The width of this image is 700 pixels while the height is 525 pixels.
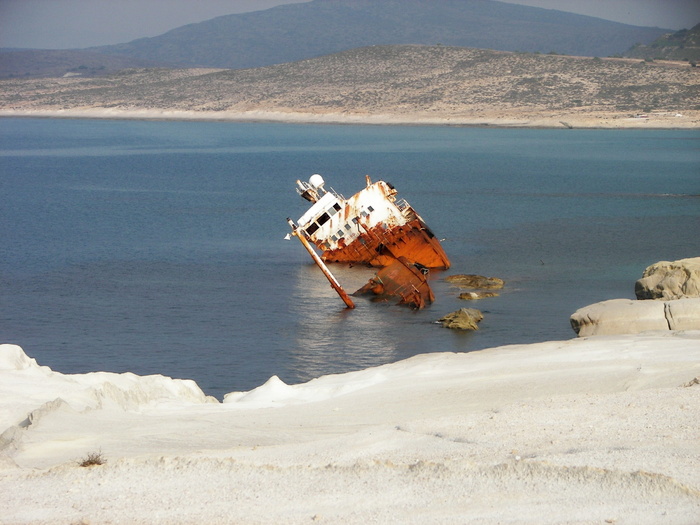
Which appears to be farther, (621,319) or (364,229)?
(364,229)

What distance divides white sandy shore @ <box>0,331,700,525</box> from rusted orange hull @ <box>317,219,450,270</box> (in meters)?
18.4

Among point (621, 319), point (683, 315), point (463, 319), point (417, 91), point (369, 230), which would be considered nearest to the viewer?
point (683, 315)

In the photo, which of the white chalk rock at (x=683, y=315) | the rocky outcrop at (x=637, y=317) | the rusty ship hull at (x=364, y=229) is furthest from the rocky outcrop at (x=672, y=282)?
the rusty ship hull at (x=364, y=229)

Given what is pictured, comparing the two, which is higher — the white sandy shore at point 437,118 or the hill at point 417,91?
the hill at point 417,91

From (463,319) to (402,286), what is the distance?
4166 millimetres

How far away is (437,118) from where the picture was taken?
468ft

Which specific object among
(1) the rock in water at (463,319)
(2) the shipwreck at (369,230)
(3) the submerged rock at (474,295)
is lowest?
(3) the submerged rock at (474,295)

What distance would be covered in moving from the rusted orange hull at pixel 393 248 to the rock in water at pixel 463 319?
820cm

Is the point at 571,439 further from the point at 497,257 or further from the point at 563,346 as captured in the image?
the point at 497,257

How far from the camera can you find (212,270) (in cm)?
3594

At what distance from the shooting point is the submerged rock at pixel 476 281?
105ft

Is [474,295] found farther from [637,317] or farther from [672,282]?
[637,317]

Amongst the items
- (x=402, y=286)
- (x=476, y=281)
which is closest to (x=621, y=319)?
(x=402, y=286)

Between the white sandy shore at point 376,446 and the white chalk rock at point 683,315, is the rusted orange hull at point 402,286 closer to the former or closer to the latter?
the white chalk rock at point 683,315
